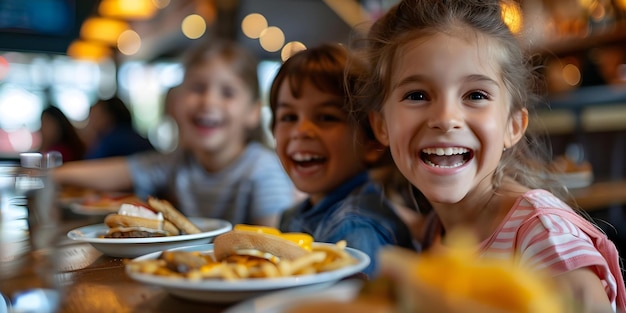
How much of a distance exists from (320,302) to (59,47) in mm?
7529

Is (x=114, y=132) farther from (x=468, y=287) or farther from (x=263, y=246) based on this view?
(x=468, y=287)

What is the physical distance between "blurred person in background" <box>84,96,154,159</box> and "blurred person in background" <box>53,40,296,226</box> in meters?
1.50

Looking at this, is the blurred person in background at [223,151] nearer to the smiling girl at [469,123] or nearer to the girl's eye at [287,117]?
the girl's eye at [287,117]

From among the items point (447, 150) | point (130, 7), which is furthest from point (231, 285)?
point (130, 7)

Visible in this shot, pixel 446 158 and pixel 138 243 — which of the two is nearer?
pixel 138 243

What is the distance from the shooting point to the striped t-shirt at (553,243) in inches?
36.6

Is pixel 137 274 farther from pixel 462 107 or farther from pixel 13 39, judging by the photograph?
pixel 13 39

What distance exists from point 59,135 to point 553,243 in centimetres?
536

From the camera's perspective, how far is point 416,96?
4.00 ft

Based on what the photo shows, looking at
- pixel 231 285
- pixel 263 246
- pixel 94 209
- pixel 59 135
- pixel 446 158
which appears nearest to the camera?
pixel 231 285

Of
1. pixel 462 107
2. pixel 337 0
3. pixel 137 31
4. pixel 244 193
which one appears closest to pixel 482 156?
pixel 462 107

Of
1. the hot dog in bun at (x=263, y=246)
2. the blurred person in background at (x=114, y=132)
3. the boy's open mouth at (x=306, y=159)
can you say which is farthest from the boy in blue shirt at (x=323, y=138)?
the blurred person in background at (x=114, y=132)

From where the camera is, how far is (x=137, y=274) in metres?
0.78

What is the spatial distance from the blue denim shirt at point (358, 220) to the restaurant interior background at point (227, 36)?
1.49 ft
